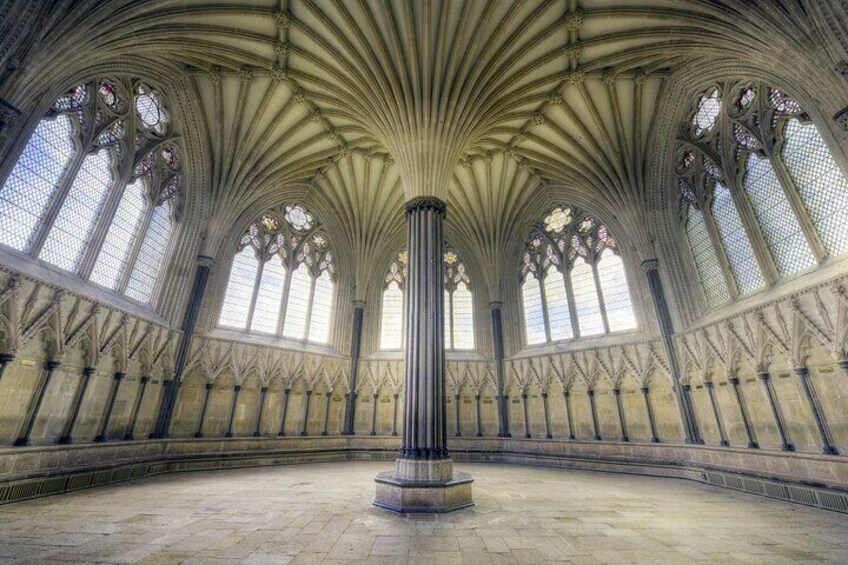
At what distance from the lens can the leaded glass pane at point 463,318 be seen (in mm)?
18812

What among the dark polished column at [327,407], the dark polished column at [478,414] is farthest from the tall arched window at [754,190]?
the dark polished column at [327,407]

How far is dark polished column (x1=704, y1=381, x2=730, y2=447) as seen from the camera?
11.4m

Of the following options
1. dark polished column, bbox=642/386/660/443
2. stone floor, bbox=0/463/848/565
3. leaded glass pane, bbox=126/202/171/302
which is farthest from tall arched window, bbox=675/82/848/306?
Result: leaded glass pane, bbox=126/202/171/302

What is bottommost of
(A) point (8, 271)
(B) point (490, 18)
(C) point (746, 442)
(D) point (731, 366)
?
(C) point (746, 442)

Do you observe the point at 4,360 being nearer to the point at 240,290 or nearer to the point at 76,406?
the point at 76,406

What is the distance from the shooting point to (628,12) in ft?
36.7

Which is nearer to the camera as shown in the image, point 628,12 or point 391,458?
point 628,12

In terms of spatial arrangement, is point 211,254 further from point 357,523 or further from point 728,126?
point 728,126

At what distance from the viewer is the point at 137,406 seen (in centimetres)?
1184

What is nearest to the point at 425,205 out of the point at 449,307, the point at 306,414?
the point at 449,307

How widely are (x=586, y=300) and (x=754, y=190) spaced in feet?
23.2

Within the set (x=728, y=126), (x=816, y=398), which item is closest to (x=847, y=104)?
(x=728, y=126)

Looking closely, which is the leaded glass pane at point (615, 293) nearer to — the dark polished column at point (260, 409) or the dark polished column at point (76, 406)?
the dark polished column at point (260, 409)

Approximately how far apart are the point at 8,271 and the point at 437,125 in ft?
37.7
